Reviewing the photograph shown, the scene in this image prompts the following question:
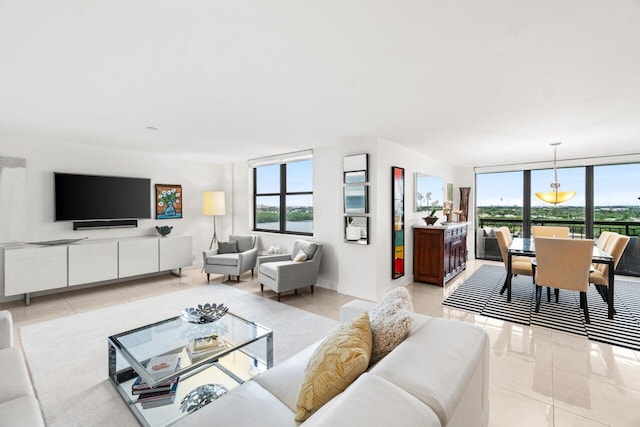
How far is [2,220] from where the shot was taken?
13.1ft

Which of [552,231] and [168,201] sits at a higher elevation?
[168,201]

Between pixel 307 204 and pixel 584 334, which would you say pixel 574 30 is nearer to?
pixel 584 334

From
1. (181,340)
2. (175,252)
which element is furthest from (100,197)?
(181,340)

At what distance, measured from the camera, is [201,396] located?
1968mm

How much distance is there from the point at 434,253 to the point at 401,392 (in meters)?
4.24

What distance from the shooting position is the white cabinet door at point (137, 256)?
4.75 meters

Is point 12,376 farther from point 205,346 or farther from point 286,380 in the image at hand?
point 286,380

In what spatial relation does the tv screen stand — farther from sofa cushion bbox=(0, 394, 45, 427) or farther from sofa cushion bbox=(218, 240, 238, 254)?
sofa cushion bbox=(0, 394, 45, 427)

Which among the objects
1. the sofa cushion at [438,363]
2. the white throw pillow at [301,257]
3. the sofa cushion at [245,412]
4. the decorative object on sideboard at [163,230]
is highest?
the decorative object on sideboard at [163,230]

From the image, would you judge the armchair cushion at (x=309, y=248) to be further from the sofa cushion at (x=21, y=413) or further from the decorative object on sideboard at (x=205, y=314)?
the sofa cushion at (x=21, y=413)

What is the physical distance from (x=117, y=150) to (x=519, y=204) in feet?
27.1

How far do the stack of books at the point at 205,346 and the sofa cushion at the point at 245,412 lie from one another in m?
0.77

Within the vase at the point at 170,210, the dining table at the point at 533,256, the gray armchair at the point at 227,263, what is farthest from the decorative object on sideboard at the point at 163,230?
the dining table at the point at 533,256

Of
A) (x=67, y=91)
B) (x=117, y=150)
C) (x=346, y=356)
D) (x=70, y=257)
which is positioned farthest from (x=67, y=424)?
(x=117, y=150)
